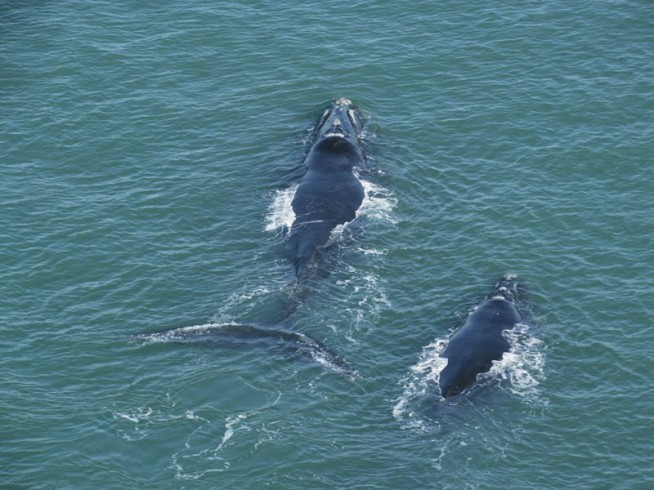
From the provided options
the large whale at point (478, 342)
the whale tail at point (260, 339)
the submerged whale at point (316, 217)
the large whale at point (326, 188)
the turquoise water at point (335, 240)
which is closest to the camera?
the turquoise water at point (335, 240)

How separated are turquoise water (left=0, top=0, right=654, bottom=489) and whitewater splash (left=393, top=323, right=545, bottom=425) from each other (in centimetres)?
22

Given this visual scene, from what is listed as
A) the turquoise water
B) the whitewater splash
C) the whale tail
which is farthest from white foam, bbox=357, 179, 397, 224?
the whale tail

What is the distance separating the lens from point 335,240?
313 feet

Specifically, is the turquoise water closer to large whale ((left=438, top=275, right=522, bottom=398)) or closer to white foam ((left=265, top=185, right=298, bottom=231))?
white foam ((left=265, top=185, right=298, bottom=231))

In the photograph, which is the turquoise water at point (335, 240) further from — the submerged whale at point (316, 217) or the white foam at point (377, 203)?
the submerged whale at point (316, 217)

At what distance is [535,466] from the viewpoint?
7606 centimetres

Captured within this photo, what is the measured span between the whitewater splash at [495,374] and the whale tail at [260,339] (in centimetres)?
440

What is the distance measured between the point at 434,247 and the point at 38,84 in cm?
4475

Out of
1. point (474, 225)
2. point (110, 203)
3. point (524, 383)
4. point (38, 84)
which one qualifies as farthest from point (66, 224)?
point (524, 383)

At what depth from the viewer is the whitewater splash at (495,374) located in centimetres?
8031

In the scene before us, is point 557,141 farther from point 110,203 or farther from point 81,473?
point 81,473

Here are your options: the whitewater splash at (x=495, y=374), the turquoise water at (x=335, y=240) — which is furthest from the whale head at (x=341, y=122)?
the whitewater splash at (x=495, y=374)

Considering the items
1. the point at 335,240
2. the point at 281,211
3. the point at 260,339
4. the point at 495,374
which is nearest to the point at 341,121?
the point at 281,211

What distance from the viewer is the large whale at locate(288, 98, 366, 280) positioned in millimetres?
94562
